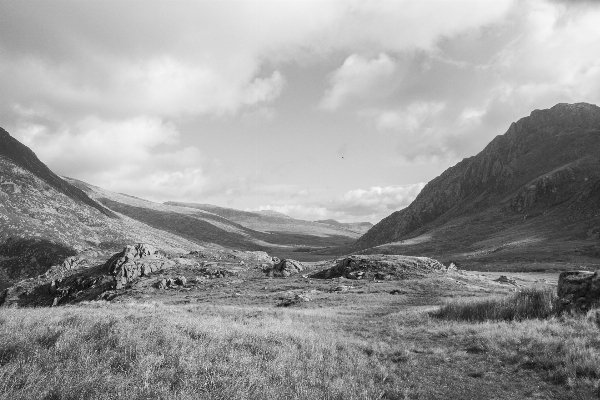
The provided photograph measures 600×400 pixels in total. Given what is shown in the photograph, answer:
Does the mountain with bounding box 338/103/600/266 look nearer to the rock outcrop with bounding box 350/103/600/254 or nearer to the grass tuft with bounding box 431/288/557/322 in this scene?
the rock outcrop with bounding box 350/103/600/254

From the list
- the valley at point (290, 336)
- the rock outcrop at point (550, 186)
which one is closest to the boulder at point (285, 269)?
the valley at point (290, 336)

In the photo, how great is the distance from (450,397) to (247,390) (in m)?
5.90

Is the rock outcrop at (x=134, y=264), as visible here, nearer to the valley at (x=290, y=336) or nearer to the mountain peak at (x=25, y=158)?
the valley at (x=290, y=336)

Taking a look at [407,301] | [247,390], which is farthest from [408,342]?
[407,301]

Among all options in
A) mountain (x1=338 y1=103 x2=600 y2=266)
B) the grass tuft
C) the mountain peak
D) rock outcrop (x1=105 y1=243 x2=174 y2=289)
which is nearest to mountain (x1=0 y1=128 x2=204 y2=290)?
the mountain peak

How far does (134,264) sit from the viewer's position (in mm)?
56938

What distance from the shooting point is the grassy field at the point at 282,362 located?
294 inches

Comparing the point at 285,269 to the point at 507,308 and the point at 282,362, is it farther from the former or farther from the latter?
the point at 282,362

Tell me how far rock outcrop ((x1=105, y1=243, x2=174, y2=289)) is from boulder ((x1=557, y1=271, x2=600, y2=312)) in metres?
54.4

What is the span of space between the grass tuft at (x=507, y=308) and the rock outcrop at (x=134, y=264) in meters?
48.5

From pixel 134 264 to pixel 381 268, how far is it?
42.7 metres

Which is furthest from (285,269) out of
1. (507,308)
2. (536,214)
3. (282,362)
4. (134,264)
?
(536,214)

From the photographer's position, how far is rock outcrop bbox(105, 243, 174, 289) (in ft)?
176

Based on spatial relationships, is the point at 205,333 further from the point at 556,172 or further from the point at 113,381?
the point at 556,172
